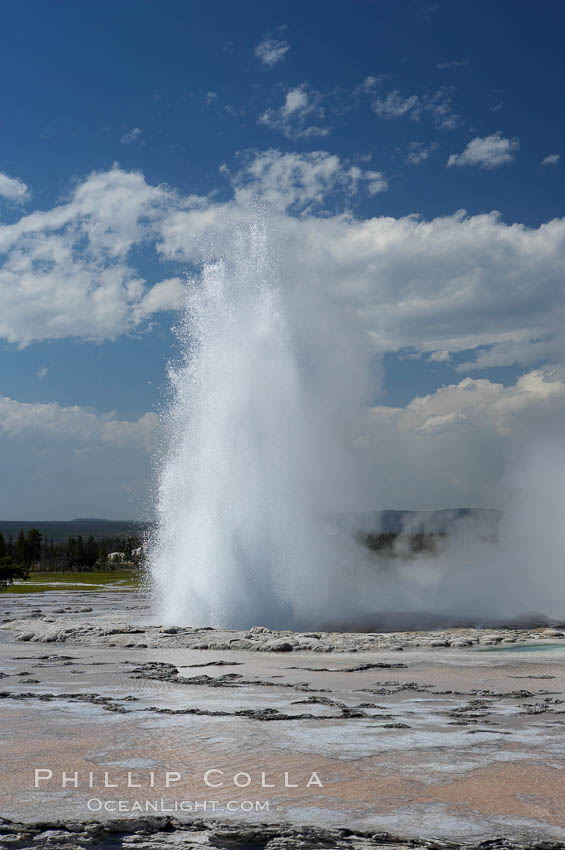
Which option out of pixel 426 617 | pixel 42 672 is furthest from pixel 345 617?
pixel 42 672

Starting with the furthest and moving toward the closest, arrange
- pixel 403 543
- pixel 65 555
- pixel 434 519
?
pixel 434 519
pixel 65 555
pixel 403 543

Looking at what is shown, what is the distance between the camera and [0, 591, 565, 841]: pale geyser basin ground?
7.41 m

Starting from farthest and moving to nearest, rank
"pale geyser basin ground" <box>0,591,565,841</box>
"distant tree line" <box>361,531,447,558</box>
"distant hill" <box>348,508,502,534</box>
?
"distant tree line" <box>361,531,447,558</box>
"distant hill" <box>348,508,502,534</box>
"pale geyser basin ground" <box>0,591,565,841</box>

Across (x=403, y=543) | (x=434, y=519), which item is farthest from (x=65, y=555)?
(x=434, y=519)

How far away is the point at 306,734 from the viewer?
35.1 ft

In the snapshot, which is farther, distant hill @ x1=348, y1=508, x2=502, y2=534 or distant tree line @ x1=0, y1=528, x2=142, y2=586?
distant tree line @ x1=0, y1=528, x2=142, y2=586

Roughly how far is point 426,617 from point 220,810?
Answer: 75.3 ft

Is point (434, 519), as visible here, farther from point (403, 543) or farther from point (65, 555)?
point (65, 555)

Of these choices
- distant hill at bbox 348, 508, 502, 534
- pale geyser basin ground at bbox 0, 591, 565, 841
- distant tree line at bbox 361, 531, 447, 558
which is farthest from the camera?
distant tree line at bbox 361, 531, 447, 558

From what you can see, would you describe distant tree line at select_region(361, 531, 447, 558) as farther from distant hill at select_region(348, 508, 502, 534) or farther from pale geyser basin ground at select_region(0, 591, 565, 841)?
pale geyser basin ground at select_region(0, 591, 565, 841)

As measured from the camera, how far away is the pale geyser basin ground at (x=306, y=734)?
24.3 ft

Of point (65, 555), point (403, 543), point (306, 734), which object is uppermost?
point (403, 543)

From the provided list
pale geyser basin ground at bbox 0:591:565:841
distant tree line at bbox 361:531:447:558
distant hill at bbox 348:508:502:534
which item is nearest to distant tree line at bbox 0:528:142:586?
distant tree line at bbox 361:531:447:558

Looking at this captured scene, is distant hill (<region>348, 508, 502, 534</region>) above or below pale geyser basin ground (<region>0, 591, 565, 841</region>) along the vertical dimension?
above
